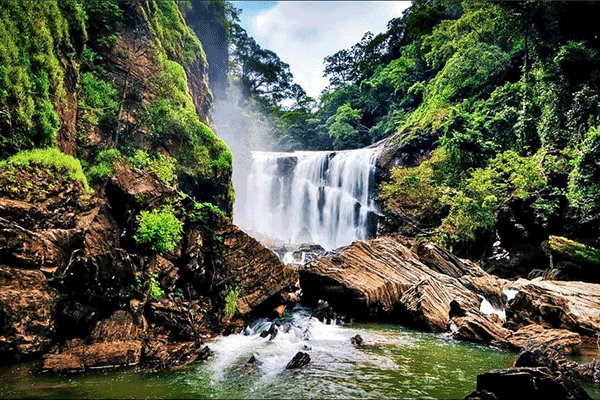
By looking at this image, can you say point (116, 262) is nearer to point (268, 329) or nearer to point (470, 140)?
point (268, 329)

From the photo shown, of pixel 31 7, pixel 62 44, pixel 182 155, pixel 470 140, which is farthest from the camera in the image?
pixel 470 140

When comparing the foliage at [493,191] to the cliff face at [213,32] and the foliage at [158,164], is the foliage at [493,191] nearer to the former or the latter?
the foliage at [158,164]

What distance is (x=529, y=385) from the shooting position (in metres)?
4.99

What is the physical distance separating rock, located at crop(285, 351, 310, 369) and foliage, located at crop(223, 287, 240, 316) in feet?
11.5

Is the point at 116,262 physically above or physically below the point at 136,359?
above

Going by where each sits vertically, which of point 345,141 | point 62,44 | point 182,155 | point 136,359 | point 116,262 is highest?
point 345,141

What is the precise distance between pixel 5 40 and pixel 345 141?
36225 millimetres

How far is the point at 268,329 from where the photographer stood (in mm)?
10109

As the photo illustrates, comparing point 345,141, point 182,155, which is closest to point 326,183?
point 345,141

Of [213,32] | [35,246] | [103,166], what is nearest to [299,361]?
[35,246]

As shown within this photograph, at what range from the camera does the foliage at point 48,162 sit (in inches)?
366

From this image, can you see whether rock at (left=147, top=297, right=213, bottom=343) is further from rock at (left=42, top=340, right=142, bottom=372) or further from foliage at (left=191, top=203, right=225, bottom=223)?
foliage at (left=191, top=203, right=225, bottom=223)

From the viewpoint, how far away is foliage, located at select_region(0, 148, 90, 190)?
30.5 feet

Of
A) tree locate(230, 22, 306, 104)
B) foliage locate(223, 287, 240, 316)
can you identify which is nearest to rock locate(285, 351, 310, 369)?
foliage locate(223, 287, 240, 316)
